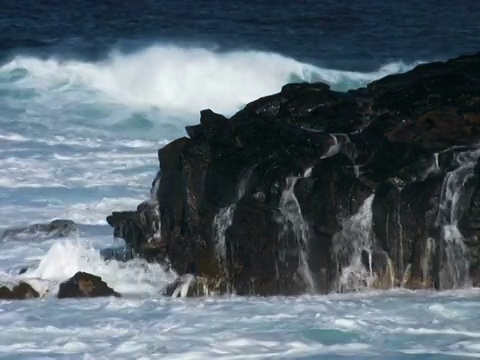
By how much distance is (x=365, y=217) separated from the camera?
1166 cm

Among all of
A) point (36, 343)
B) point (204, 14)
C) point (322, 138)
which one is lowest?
point (36, 343)

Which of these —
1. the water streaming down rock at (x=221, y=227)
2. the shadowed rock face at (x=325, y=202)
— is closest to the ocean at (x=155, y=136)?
the shadowed rock face at (x=325, y=202)

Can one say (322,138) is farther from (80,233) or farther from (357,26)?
(357,26)

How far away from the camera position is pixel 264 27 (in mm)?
35188

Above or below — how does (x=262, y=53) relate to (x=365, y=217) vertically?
above

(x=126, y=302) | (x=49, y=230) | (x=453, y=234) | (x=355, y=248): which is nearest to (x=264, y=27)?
(x=49, y=230)

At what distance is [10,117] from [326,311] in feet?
42.7

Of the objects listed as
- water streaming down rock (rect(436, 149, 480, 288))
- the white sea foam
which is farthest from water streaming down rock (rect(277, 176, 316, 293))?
the white sea foam

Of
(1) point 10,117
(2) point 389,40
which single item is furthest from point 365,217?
(2) point 389,40

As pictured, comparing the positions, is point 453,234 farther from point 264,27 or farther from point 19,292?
point 264,27

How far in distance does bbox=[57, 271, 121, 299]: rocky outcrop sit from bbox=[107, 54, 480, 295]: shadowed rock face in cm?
74

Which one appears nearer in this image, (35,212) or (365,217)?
(365,217)

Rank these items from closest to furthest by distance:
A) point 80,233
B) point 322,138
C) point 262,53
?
1. point 322,138
2. point 80,233
3. point 262,53

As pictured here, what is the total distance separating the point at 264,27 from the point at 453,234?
24.0 m
